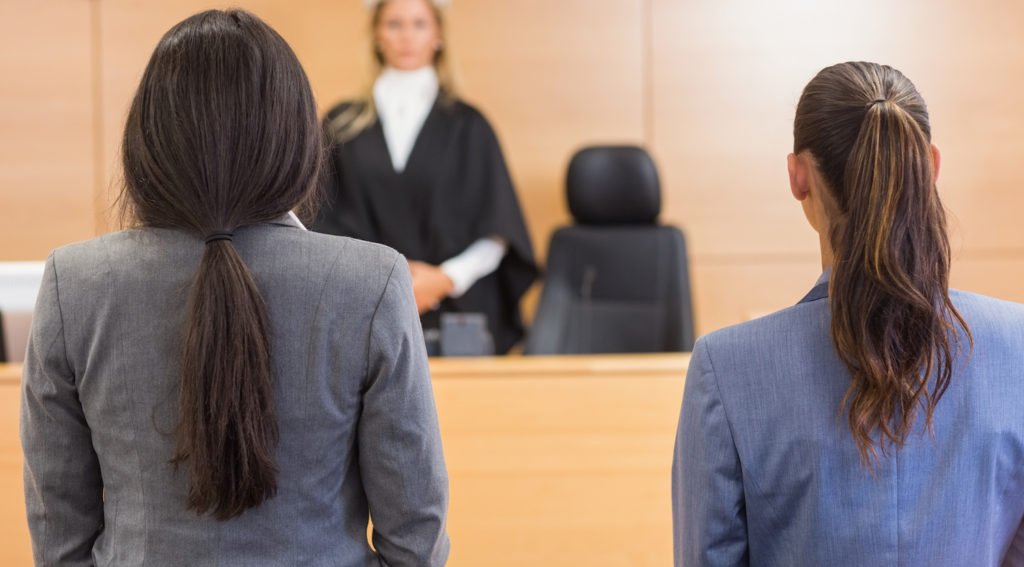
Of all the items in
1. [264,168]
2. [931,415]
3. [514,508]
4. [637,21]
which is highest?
[637,21]

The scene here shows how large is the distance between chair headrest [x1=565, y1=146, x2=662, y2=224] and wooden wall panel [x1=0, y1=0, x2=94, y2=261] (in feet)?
6.56

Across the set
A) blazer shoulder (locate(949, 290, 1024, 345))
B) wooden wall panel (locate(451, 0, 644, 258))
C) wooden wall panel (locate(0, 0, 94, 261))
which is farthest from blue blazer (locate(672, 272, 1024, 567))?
wooden wall panel (locate(0, 0, 94, 261))

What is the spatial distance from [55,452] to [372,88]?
8.51 ft

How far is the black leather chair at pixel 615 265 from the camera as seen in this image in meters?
3.27

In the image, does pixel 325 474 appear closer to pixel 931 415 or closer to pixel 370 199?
pixel 931 415

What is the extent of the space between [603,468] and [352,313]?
959 mm

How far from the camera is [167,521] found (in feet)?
3.29

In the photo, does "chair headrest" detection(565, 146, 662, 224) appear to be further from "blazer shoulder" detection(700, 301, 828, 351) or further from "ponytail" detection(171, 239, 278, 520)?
"ponytail" detection(171, 239, 278, 520)

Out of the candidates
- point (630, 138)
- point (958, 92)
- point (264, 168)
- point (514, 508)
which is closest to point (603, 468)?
point (514, 508)

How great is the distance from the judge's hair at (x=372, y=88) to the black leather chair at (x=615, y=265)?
548mm

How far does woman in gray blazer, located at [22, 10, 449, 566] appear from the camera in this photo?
0.96 meters

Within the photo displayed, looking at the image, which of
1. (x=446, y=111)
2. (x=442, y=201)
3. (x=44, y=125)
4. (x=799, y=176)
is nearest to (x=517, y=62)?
(x=446, y=111)

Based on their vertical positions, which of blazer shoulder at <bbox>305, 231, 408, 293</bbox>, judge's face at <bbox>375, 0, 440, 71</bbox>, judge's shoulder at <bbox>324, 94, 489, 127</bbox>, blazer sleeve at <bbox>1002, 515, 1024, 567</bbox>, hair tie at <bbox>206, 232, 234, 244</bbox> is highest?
judge's face at <bbox>375, 0, 440, 71</bbox>

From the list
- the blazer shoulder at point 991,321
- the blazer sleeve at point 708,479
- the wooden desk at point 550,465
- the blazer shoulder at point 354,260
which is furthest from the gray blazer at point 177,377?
the wooden desk at point 550,465
